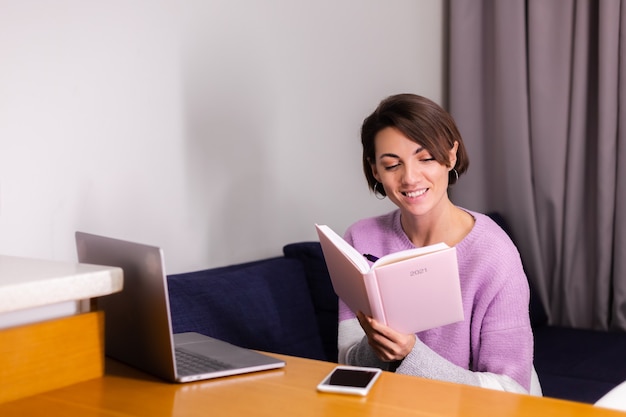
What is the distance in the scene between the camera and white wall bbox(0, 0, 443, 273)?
1.89 m

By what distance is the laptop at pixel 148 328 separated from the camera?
133cm

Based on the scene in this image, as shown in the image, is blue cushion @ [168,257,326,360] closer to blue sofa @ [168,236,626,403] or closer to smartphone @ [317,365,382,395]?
blue sofa @ [168,236,626,403]

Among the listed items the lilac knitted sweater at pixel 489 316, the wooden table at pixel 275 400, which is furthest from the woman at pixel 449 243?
the wooden table at pixel 275 400

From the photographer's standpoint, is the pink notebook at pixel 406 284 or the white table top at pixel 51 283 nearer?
the white table top at pixel 51 283

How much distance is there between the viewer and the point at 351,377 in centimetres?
132

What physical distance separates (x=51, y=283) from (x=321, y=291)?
52.6 inches

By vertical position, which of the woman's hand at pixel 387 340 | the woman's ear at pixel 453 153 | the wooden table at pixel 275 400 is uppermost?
the woman's ear at pixel 453 153

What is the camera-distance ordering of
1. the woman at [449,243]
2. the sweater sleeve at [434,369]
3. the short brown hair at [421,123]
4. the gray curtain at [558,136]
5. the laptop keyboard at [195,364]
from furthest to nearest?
the gray curtain at [558,136]
the short brown hair at [421,123]
the woman at [449,243]
the sweater sleeve at [434,369]
the laptop keyboard at [195,364]

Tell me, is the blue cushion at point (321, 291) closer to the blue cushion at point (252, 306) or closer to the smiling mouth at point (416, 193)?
the blue cushion at point (252, 306)

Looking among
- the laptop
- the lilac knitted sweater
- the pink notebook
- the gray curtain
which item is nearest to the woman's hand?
the pink notebook

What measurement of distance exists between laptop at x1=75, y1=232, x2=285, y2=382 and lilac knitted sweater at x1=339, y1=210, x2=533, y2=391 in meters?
0.45

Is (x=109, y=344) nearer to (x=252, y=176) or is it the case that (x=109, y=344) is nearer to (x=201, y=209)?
(x=201, y=209)

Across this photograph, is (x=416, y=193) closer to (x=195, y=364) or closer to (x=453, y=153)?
(x=453, y=153)

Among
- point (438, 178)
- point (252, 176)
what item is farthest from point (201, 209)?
point (438, 178)
